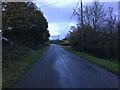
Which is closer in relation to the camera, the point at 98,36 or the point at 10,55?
the point at 10,55

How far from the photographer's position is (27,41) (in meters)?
59.0

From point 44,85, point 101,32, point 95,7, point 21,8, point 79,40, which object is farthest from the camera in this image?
point 95,7

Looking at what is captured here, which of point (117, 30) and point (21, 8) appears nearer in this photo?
point (21, 8)

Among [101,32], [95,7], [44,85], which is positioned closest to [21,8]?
[44,85]

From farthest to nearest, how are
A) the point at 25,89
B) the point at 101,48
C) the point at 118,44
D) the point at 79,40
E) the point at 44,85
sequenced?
the point at 79,40
the point at 101,48
the point at 118,44
the point at 44,85
the point at 25,89

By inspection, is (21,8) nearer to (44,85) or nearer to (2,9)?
(2,9)

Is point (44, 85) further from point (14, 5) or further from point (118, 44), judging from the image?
point (118, 44)

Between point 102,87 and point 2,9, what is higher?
point 2,9

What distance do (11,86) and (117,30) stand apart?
2708 centimetres

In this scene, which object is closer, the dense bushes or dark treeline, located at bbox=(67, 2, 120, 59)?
the dense bushes

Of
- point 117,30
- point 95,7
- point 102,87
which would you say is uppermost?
point 95,7

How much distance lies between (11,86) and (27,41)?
46.1 metres

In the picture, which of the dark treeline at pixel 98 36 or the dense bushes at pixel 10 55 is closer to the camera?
the dense bushes at pixel 10 55

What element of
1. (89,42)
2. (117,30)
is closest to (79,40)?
(89,42)
